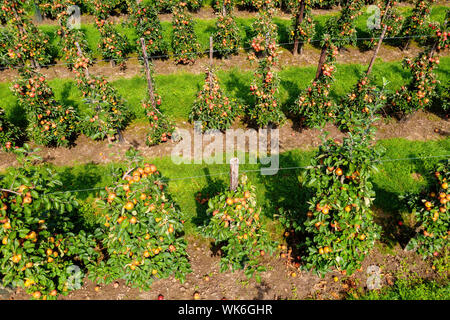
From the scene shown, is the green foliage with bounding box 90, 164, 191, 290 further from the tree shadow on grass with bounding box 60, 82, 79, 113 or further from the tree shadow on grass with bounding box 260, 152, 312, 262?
the tree shadow on grass with bounding box 60, 82, 79, 113

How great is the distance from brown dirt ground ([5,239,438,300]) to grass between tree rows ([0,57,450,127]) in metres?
6.11

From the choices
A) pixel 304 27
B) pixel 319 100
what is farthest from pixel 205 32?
pixel 319 100

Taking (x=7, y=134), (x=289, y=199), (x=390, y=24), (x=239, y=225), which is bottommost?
(x=289, y=199)

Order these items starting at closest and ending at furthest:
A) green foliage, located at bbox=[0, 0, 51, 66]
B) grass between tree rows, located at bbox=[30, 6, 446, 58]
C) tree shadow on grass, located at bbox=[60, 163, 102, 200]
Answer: tree shadow on grass, located at bbox=[60, 163, 102, 200], green foliage, located at bbox=[0, 0, 51, 66], grass between tree rows, located at bbox=[30, 6, 446, 58]

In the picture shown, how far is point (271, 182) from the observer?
8.44m

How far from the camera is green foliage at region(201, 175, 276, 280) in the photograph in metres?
5.51

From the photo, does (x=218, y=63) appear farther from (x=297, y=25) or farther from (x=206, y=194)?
(x=206, y=194)

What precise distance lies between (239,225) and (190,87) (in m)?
7.81

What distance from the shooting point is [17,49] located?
11.1m

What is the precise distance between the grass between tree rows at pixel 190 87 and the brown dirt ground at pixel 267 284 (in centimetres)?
611

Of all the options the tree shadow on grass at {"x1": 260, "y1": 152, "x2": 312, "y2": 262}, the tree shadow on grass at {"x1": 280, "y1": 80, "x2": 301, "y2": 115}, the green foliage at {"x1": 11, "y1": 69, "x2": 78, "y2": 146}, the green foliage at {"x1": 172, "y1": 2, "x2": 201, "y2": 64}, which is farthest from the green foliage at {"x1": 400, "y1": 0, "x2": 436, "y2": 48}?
the green foliage at {"x1": 11, "y1": 69, "x2": 78, "y2": 146}

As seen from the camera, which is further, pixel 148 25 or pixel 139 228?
pixel 148 25

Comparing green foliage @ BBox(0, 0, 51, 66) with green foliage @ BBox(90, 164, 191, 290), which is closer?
green foliage @ BBox(90, 164, 191, 290)
